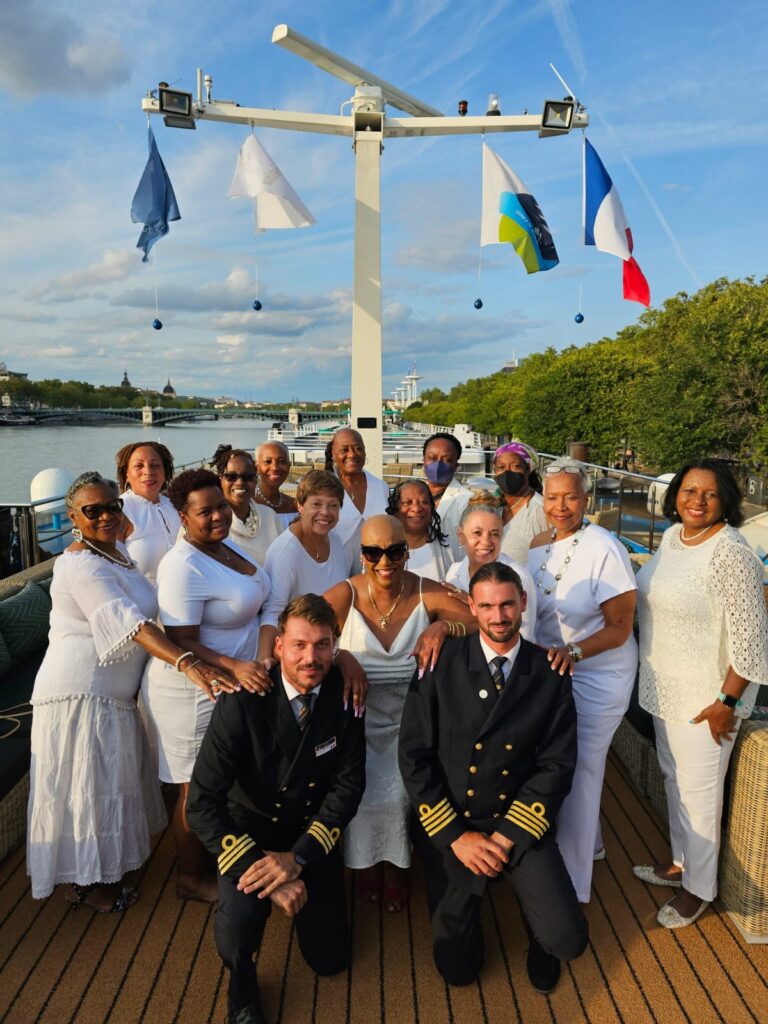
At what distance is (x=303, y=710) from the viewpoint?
2.23 meters

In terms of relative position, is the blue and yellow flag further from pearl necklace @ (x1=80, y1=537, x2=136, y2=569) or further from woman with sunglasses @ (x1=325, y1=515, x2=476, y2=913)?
pearl necklace @ (x1=80, y1=537, x2=136, y2=569)

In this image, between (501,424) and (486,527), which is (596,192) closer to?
(486,527)

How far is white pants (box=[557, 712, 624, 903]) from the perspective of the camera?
254 cm

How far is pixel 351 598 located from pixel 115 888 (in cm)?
150

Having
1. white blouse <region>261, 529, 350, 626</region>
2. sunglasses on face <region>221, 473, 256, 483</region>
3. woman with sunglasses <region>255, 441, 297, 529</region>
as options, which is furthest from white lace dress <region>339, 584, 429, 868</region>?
woman with sunglasses <region>255, 441, 297, 529</region>

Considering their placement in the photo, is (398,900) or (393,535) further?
(398,900)

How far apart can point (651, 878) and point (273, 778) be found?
5.64 feet

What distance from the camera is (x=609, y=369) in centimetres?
2678

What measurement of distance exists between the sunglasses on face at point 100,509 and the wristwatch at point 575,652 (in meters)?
1.80

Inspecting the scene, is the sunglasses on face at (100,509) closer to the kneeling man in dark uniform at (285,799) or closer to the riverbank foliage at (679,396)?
the kneeling man in dark uniform at (285,799)

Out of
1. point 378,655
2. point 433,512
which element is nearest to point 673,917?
point 378,655

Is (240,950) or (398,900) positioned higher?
(240,950)

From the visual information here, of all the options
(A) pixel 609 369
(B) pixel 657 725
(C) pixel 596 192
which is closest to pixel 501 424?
(A) pixel 609 369

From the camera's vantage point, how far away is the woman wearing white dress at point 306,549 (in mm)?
2830
